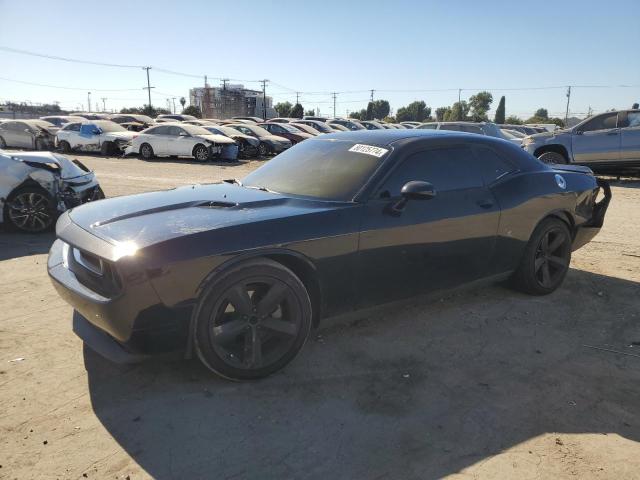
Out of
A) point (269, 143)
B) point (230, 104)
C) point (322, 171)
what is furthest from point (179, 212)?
point (230, 104)

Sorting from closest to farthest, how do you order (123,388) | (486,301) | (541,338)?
1. (123,388)
2. (541,338)
3. (486,301)

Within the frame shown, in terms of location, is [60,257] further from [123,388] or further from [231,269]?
[231,269]

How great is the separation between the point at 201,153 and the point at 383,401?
54.0ft

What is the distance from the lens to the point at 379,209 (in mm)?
3439

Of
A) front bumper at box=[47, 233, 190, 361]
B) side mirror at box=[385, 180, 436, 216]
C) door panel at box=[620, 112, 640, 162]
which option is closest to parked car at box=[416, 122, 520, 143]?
door panel at box=[620, 112, 640, 162]

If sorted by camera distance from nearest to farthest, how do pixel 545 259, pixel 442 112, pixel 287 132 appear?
pixel 545 259 → pixel 287 132 → pixel 442 112

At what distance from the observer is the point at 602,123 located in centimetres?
1245

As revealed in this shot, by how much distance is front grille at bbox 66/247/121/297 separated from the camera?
8.87ft

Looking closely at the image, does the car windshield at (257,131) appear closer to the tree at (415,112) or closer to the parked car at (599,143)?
the parked car at (599,143)

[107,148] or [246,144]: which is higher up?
[246,144]

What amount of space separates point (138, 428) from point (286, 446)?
0.80 meters

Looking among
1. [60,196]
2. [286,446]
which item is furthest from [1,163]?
[286,446]

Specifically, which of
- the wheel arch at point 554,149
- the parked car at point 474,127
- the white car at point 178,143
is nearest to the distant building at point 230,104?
the white car at point 178,143

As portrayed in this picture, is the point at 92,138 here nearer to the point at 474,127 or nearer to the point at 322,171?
the point at 474,127
